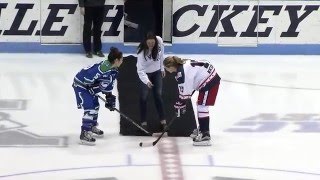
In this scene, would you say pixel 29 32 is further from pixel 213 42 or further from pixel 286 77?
pixel 286 77

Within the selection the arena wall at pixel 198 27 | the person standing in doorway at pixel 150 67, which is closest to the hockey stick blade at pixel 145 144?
the person standing in doorway at pixel 150 67

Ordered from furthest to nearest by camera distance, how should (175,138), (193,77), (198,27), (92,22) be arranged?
(198,27), (92,22), (175,138), (193,77)

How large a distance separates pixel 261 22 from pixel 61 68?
11.4 ft

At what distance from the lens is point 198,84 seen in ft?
25.5

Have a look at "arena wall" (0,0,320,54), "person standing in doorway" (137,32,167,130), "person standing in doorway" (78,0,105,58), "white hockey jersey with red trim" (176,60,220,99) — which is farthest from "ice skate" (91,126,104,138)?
"arena wall" (0,0,320,54)

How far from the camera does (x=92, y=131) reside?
8234 millimetres

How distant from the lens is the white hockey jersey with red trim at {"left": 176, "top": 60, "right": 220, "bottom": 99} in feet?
24.8

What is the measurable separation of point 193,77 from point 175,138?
0.83m

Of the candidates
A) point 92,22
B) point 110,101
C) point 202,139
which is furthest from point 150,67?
point 92,22

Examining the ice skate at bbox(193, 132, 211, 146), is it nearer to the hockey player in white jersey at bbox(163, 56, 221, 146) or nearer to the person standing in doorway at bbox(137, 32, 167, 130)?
the hockey player in white jersey at bbox(163, 56, 221, 146)

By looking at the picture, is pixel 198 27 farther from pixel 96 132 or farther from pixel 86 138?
pixel 86 138

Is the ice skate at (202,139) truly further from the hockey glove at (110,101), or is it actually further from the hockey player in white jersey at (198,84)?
the hockey glove at (110,101)

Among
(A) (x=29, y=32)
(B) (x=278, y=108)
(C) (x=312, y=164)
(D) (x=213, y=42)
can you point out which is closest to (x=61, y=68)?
(A) (x=29, y=32)

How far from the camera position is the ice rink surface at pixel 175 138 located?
7.08 m
